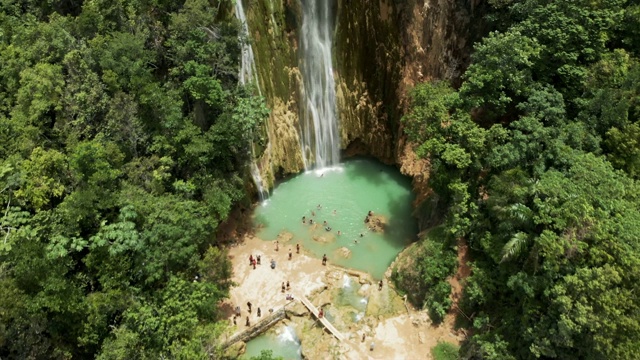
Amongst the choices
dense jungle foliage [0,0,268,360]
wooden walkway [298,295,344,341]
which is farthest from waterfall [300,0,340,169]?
wooden walkway [298,295,344,341]

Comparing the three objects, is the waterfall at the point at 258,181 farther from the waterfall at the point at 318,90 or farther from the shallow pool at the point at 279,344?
the shallow pool at the point at 279,344

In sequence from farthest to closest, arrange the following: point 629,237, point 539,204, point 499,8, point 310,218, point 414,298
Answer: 1. point 310,218
2. point 499,8
3. point 414,298
4. point 539,204
5. point 629,237

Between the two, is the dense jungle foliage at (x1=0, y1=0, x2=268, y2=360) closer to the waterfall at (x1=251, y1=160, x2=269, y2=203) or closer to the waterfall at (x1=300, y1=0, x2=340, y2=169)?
the waterfall at (x1=251, y1=160, x2=269, y2=203)

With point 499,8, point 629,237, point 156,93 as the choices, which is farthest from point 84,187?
point 499,8

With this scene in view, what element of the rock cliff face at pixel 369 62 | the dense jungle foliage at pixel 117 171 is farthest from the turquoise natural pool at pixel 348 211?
the dense jungle foliage at pixel 117 171

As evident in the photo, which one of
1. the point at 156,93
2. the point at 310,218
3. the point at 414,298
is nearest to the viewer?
the point at 156,93

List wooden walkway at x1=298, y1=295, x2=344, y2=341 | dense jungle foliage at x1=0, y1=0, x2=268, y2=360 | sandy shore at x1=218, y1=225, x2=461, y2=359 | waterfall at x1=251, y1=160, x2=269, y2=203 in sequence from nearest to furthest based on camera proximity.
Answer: dense jungle foliage at x1=0, y1=0, x2=268, y2=360
sandy shore at x1=218, y1=225, x2=461, y2=359
wooden walkway at x1=298, y1=295, x2=344, y2=341
waterfall at x1=251, y1=160, x2=269, y2=203

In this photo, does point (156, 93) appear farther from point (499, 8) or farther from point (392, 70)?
point (499, 8)
